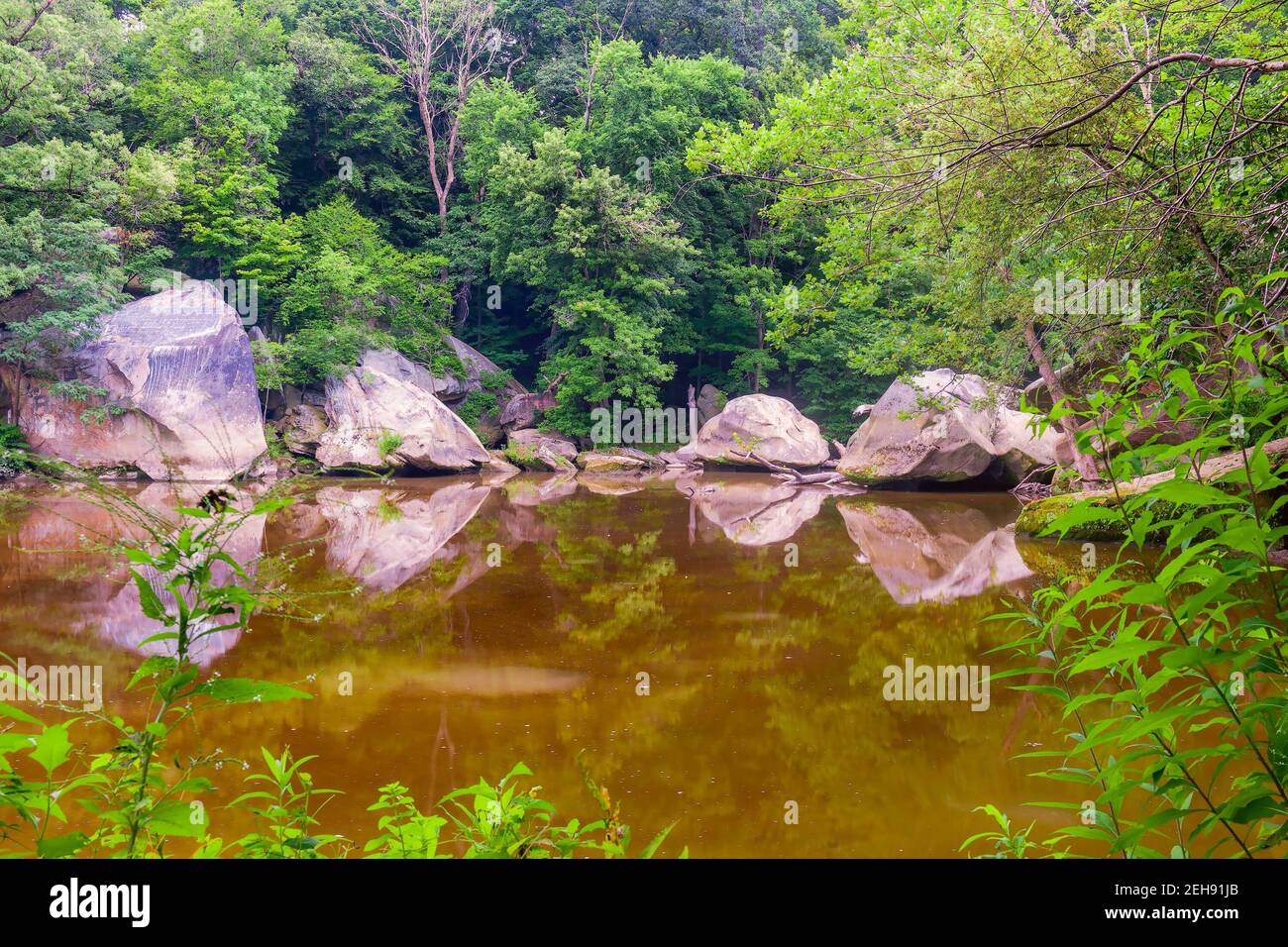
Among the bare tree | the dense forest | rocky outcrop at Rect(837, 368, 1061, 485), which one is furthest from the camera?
the bare tree

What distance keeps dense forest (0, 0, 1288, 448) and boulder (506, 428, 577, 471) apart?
2.72ft

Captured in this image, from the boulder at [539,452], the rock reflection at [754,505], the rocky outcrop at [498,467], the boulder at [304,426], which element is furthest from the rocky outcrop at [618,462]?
the boulder at [304,426]

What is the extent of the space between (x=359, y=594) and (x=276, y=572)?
5.54 m

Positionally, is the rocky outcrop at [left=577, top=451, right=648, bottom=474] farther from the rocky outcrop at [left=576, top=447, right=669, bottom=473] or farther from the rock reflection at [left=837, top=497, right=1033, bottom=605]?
the rock reflection at [left=837, top=497, right=1033, bottom=605]

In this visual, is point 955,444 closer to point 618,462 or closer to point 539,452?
point 618,462

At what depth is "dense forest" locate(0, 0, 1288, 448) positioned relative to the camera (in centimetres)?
1140

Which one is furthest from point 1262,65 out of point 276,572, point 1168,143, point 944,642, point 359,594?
point 359,594

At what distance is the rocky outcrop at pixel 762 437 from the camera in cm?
2000

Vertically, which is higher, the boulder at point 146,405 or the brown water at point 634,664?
the boulder at point 146,405

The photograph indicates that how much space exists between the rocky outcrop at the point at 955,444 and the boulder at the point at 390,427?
30.4 feet
